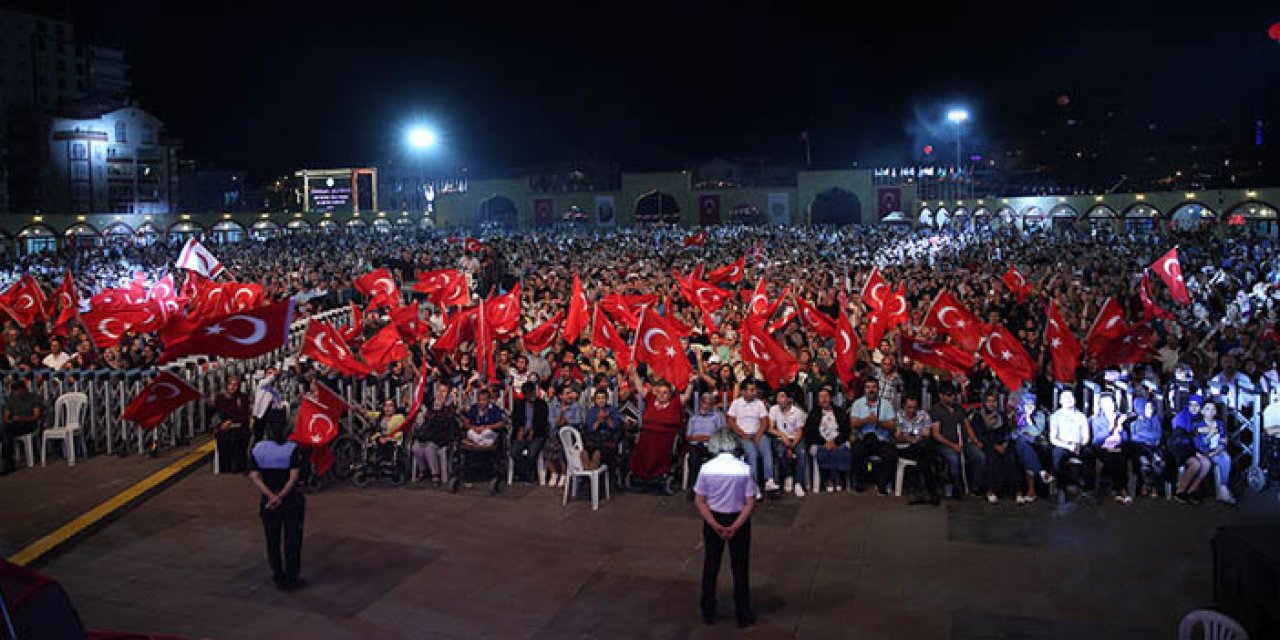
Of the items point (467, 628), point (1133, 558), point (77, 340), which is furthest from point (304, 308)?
point (1133, 558)

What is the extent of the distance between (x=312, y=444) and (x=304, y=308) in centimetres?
929

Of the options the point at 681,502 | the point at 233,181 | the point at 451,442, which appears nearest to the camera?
the point at 681,502

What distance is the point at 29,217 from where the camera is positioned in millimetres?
53594

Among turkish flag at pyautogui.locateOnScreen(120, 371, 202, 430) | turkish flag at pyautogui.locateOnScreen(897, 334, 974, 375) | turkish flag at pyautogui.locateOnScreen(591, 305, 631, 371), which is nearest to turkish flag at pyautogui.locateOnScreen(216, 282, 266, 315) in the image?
turkish flag at pyautogui.locateOnScreen(120, 371, 202, 430)

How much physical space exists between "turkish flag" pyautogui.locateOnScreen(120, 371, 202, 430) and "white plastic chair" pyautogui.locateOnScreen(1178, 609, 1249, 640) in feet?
35.3

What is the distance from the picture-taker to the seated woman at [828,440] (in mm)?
10648

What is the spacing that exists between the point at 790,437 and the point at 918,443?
1397 millimetres

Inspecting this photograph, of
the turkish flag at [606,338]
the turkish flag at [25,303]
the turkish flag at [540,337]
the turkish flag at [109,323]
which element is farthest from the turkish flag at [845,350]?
the turkish flag at [25,303]

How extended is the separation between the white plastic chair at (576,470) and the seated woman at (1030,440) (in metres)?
4.50

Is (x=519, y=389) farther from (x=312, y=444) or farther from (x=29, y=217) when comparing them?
(x=29, y=217)

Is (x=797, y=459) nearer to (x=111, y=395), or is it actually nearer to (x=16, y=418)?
(x=111, y=395)

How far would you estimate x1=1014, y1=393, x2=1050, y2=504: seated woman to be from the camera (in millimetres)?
10234

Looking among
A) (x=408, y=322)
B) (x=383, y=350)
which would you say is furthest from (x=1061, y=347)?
(x=408, y=322)

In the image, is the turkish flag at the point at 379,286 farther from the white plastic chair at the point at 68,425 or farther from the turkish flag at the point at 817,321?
the turkish flag at the point at 817,321
